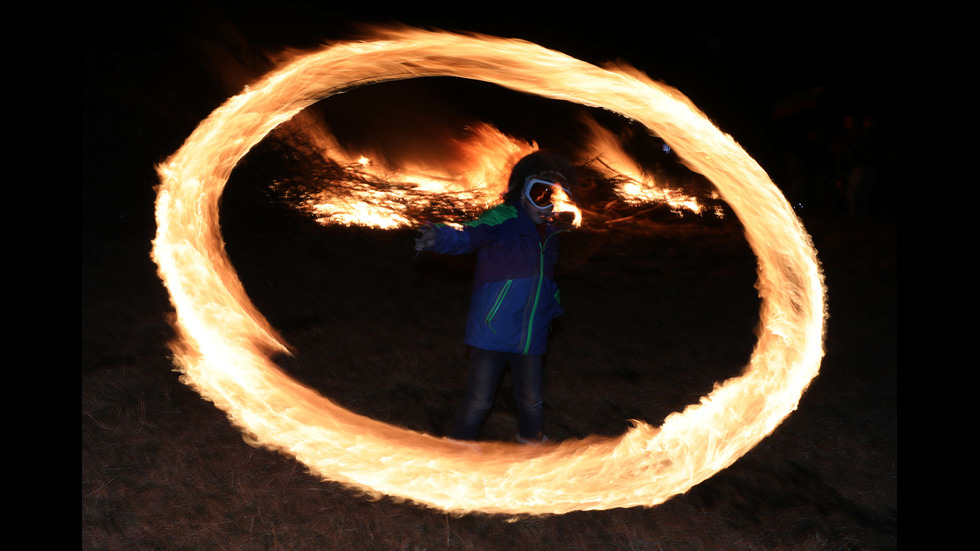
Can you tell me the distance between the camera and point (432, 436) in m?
5.02

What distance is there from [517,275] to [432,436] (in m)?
1.70

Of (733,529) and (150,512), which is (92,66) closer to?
(150,512)

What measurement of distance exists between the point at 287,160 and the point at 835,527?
908 cm

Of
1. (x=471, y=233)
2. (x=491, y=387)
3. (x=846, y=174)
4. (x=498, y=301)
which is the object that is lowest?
(x=491, y=387)

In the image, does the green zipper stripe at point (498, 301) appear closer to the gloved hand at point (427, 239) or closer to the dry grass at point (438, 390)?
the gloved hand at point (427, 239)

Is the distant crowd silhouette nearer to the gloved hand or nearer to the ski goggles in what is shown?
the ski goggles

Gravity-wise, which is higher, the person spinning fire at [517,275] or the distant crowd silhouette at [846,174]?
the distant crowd silhouette at [846,174]

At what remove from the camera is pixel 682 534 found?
389 centimetres

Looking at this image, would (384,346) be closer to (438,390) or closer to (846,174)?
(438,390)

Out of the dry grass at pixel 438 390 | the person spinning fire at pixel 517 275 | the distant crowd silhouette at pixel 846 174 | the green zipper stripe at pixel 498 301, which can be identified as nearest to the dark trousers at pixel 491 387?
the person spinning fire at pixel 517 275

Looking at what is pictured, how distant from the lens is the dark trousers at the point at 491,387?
407 centimetres

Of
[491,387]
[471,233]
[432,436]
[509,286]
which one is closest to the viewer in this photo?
[471,233]

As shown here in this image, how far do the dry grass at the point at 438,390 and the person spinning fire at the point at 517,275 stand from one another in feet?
3.03

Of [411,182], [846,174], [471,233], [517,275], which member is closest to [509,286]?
[517,275]
